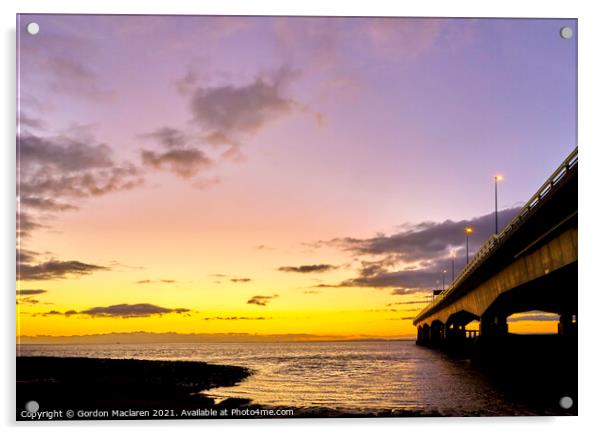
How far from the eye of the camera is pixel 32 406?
550 inches

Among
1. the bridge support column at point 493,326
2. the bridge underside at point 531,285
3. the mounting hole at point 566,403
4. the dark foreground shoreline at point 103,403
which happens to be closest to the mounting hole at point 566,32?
the bridge underside at point 531,285

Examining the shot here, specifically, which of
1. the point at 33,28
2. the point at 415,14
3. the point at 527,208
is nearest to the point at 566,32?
the point at 415,14

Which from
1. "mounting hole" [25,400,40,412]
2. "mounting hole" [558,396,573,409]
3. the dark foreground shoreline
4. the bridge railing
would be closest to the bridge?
the bridge railing

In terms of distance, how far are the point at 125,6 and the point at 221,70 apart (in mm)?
2384

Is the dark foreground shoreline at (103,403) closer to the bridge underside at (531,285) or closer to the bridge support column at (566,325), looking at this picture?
the bridge underside at (531,285)

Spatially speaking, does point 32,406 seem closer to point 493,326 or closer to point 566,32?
point 566,32

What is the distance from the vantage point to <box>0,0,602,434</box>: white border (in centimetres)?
1386

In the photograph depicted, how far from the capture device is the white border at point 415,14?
13859mm

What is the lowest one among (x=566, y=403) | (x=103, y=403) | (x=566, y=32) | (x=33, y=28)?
(x=103, y=403)

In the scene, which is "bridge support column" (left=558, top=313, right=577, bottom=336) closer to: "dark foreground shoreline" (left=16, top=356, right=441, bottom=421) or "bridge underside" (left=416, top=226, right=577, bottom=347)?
"bridge underside" (left=416, top=226, right=577, bottom=347)

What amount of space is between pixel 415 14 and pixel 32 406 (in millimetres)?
10880

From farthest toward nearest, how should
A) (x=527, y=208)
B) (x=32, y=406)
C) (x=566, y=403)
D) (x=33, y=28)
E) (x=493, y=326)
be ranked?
1. (x=493, y=326)
2. (x=527, y=208)
3. (x=33, y=28)
4. (x=566, y=403)
5. (x=32, y=406)

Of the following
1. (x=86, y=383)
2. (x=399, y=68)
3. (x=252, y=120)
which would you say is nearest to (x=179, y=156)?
(x=252, y=120)

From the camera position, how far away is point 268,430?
13.9 m
